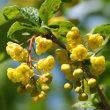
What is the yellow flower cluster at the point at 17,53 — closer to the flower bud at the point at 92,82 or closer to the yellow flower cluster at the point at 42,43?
the yellow flower cluster at the point at 42,43

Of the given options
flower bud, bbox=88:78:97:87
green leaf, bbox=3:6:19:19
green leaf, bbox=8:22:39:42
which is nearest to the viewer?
flower bud, bbox=88:78:97:87

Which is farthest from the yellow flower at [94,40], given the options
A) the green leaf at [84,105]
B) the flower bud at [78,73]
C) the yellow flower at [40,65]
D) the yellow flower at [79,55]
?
the green leaf at [84,105]

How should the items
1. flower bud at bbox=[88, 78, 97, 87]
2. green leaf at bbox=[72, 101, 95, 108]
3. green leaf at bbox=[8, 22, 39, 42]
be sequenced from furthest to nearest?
green leaf at bbox=[72, 101, 95, 108], green leaf at bbox=[8, 22, 39, 42], flower bud at bbox=[88, 78, 97, 87]

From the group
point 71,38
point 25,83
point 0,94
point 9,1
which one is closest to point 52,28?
point 71,38

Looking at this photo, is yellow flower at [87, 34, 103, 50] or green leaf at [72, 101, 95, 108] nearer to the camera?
yellow flower at [87, 34, 103, 50]

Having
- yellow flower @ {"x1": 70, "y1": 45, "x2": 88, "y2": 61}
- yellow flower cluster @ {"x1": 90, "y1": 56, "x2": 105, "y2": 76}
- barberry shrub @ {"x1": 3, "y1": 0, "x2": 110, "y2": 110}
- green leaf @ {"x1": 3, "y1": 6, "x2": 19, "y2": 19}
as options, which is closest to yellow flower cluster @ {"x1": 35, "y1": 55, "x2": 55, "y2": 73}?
barberry shrub @ {"x1": 3, "y1": 0, "x2": 110, "y2": 110}

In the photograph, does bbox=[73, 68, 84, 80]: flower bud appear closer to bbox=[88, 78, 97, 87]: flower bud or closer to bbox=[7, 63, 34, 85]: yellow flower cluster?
bbox=[88, 78, 97, 87]: flower bud

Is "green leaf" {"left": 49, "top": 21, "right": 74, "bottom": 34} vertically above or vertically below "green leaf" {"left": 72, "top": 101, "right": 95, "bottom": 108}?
above
